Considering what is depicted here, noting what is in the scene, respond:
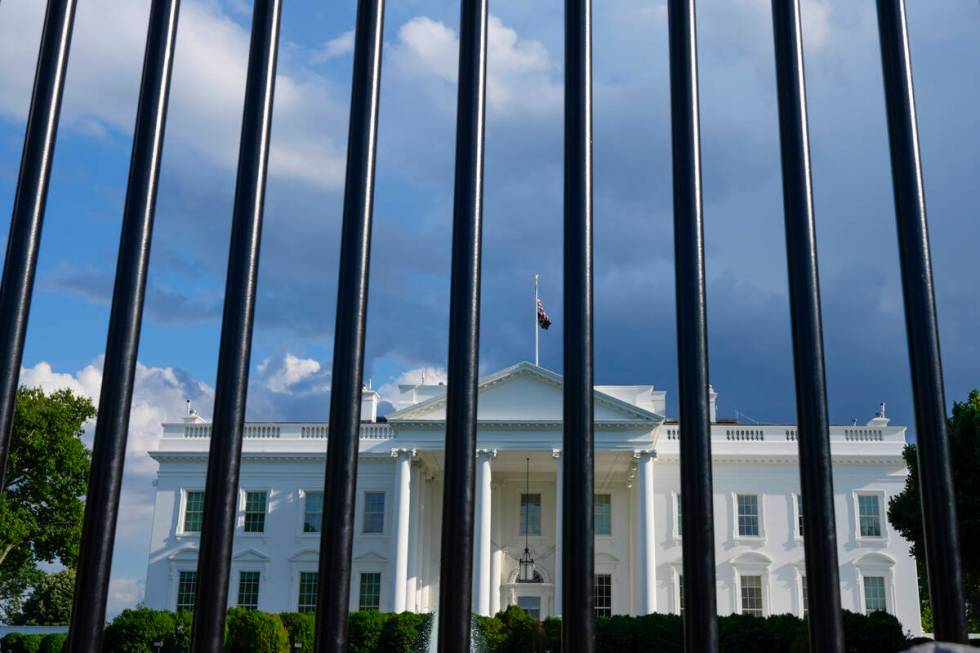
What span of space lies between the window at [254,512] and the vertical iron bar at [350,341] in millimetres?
40533

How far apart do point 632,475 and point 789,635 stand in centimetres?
1788

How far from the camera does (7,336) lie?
14.3 feet

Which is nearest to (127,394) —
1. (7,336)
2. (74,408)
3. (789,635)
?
(7,336)

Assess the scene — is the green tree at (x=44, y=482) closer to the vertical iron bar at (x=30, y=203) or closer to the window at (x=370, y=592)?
the window at (x=370, y=592)

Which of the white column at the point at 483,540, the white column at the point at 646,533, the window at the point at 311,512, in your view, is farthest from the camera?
the window at the point at 311,512

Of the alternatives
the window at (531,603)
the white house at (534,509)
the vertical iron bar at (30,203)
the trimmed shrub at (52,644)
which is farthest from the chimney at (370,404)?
the vertical iron bar at (30,203)

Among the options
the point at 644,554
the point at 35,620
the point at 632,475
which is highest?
the point at 632,475

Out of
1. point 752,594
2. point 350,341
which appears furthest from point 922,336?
point 752,594

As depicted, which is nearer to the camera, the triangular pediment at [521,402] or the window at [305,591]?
the triangular pediment at [521,402]

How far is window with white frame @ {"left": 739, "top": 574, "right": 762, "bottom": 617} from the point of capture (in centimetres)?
4094

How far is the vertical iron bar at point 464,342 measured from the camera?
398 centimetres

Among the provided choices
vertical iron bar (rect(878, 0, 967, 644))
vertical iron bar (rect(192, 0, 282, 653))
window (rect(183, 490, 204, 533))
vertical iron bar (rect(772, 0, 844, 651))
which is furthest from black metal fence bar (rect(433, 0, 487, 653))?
window (rect(183, 490, 204, 533))

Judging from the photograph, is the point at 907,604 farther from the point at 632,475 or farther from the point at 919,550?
the point at 919,550

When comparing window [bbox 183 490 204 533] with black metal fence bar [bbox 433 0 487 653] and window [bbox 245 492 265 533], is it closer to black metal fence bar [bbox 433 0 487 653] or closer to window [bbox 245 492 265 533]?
window [bbox 245 492 265 533]
